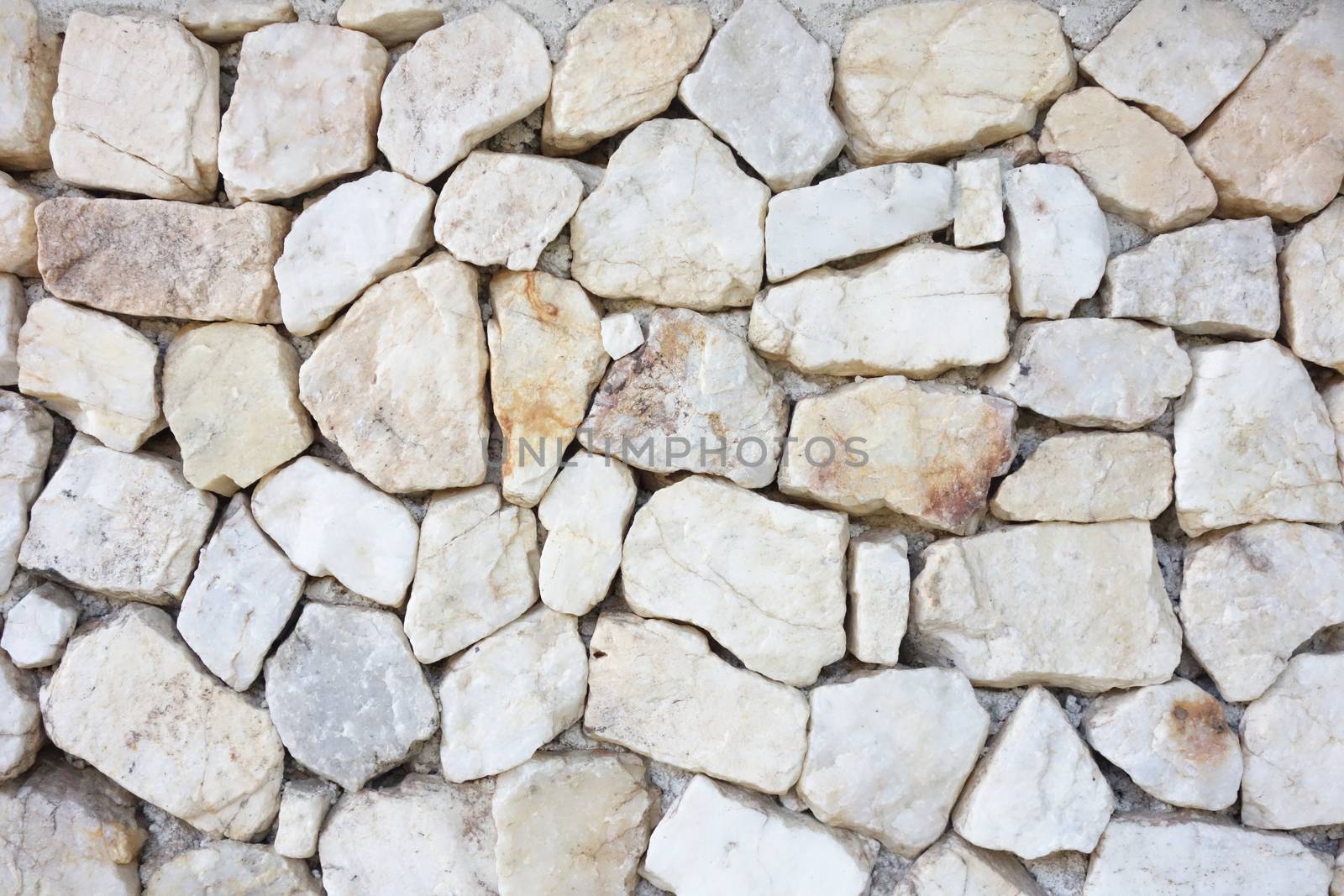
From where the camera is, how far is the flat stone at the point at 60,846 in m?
1.48

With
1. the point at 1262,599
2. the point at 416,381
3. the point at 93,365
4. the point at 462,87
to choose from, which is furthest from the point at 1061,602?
the point at 93,365

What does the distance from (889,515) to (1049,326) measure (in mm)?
367

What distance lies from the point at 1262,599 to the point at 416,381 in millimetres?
1311

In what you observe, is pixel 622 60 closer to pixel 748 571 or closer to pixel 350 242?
pixel 350 242

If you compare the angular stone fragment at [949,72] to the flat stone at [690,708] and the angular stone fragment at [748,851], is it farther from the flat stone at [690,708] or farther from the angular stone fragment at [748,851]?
the angular stone fragment at [748,851]

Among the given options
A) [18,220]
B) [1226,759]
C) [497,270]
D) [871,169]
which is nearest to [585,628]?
[497,270]

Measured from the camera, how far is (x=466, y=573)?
4.67ft

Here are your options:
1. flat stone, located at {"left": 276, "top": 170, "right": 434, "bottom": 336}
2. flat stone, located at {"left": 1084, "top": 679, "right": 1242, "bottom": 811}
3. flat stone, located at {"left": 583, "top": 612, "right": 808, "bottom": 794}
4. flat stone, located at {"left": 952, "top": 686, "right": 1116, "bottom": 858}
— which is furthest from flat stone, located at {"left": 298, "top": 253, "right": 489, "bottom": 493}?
flat stone, located at {"left": 1084, "top": 679, "right": 1242, "bottom": 811}

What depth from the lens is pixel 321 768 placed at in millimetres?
1465

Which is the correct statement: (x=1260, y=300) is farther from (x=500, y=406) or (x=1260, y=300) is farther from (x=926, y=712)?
(x=500, y=406)

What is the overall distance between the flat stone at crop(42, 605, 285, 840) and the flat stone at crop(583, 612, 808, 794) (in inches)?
22.1

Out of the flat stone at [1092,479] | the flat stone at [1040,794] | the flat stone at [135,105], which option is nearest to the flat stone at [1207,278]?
the flat stone at [1092,479]

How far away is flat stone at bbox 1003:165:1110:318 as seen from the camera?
4.42ft

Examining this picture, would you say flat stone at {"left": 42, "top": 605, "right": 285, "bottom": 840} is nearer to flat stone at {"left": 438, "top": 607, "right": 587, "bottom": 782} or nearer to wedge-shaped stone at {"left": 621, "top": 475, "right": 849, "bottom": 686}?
flat stone at {"left": 438, "top": 607, "right": 587, "bottom": 782}
